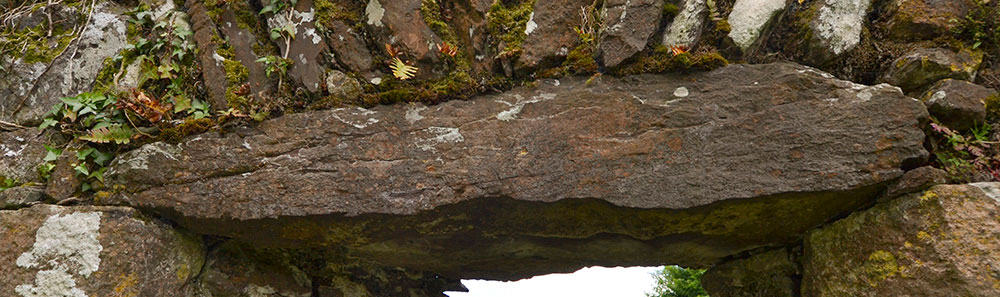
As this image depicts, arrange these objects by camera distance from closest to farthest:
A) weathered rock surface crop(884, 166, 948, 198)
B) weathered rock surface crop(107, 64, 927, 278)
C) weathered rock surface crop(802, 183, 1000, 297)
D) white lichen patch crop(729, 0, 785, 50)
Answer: weathered rock surface crop(802, 183, 1000, 297) → weathered rock surface crop(884, 166, 948, 198) → weathered rock surface crop(107, 64, 927, 278) → white lichen patch crop(729, 0, 785, 50)

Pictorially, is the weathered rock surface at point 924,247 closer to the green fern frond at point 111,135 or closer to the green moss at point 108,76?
the green fern frond at point 111,135

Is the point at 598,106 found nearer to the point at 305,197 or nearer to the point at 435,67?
the point at 435,67

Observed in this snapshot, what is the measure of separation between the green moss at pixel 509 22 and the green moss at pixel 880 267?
1.75 m

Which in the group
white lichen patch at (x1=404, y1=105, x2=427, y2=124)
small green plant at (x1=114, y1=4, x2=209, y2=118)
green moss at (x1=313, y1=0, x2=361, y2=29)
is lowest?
small green plant at (x1=114, y1=4, x2=209, y2=118)

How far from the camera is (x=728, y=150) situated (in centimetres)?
249

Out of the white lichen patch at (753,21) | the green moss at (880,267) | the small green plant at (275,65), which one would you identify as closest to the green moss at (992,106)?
the green moss at (880,267)

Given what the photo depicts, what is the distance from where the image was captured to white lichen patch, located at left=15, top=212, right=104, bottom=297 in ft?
8.66

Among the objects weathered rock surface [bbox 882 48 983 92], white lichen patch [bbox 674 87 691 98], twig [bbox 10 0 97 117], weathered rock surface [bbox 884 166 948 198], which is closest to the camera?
weathered rock surface [bbox 884 166 948 198]

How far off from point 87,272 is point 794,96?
3167 millimetres

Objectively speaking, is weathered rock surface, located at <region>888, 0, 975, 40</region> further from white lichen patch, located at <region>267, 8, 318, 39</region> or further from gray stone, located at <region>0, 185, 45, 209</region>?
gray stone, located at <region>0, 185, 45, 209</region>

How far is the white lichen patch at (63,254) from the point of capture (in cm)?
264

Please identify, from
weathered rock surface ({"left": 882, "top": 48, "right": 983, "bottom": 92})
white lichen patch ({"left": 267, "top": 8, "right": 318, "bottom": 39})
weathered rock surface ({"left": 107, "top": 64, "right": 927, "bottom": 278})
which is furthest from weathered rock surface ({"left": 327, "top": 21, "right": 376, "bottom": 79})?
weathered rock surface ({"left": 882, "top": 48, "right": 983, "bottom": 92})

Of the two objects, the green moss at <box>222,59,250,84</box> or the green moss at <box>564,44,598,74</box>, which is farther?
the green moss at <box>222,59,250,84</box>

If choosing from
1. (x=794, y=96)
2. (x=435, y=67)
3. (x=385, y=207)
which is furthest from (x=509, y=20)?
(x=794, y=96)
